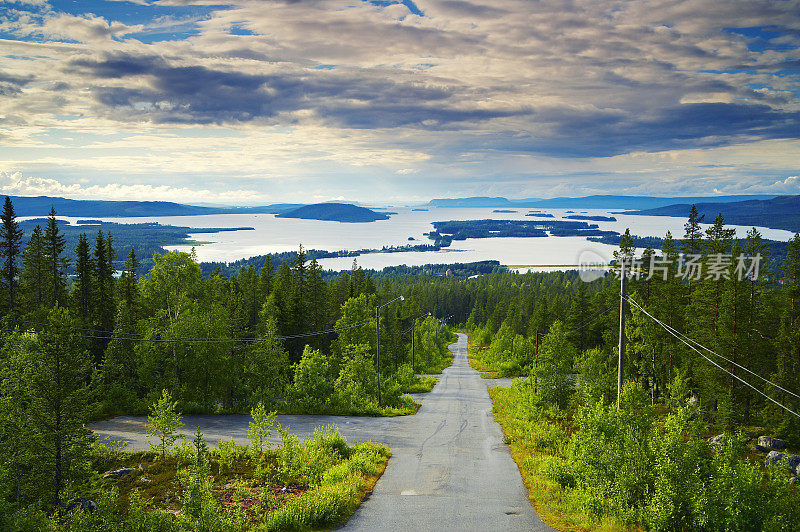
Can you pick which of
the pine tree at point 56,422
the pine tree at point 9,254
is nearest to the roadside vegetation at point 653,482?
the pine tree at point 56,422

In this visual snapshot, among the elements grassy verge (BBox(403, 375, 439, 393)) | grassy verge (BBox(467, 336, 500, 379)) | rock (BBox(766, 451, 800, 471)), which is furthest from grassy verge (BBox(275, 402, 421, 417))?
grassy verge (BBox(467, 336, 500, 379))

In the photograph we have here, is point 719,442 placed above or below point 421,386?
above

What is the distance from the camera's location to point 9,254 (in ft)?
139

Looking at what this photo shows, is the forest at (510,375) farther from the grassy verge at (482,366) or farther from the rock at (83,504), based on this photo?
the rock at (83,504)

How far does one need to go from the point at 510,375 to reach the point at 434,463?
4093 cm

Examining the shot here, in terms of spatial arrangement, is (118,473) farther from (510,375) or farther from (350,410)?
(510,375)

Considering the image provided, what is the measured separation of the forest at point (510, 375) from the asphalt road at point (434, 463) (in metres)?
1.17

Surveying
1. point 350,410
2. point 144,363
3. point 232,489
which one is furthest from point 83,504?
point 144,363

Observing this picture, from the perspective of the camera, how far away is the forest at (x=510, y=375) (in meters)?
14.2

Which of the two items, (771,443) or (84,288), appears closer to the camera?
(771,443)

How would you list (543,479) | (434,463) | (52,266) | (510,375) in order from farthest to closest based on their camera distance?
1. (510,375)
2. (52,266)
3. (434,463)
4. (543,479)

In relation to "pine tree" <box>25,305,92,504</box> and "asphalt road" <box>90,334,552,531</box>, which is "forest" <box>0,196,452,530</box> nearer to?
"pine tree" <box>25,305,92,504</box>

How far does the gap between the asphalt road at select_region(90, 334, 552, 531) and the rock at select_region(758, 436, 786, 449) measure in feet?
50.4

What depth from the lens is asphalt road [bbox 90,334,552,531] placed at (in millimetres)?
15031
